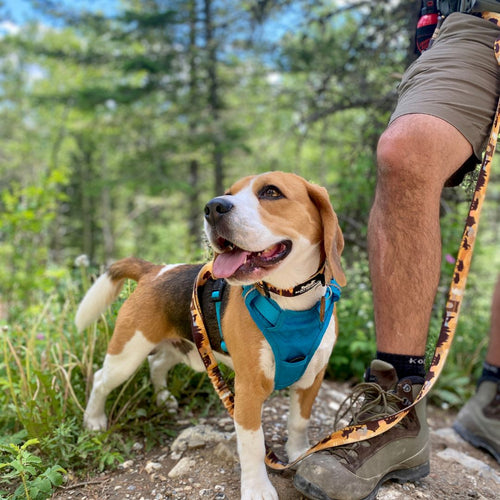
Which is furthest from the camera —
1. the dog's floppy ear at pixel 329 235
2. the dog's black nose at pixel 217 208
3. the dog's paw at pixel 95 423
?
the dog's paw at pixel 95 423

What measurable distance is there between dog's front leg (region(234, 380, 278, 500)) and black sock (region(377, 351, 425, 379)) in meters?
0.60

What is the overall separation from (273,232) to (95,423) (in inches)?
64.1

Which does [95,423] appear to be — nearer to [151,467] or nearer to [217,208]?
[151,467]

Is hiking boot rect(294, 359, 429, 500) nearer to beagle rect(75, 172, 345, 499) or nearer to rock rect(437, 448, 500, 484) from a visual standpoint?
beagle rect(75, 172, 345, 499)

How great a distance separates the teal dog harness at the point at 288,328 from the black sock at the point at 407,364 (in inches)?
13.5

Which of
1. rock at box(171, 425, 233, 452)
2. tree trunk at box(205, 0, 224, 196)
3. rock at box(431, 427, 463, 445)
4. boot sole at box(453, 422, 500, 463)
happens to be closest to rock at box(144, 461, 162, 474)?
rock at box(171, 425, 233, 452)

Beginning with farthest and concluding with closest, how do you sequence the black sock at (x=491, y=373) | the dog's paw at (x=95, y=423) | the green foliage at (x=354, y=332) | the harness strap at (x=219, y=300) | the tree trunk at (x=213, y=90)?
the tree trunk at (x=213, y=90)
the green foliage at (x=354, y=332)
the black sock at (x=491, y=373)
the dog's paw at (x=95, y=423)
the harness strap at (x=219, y=300)

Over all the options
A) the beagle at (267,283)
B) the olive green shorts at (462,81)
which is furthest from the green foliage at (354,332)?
the olive green shorts at (462,81)

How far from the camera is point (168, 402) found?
2930 mm

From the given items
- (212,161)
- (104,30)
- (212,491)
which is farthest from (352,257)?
(104,30)

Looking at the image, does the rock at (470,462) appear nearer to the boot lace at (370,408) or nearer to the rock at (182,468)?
the boot lace at (370,408)

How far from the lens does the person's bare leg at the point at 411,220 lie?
6.77 feet

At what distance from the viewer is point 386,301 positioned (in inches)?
84.6

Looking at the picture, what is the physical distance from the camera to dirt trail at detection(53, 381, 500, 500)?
83.9 inches
